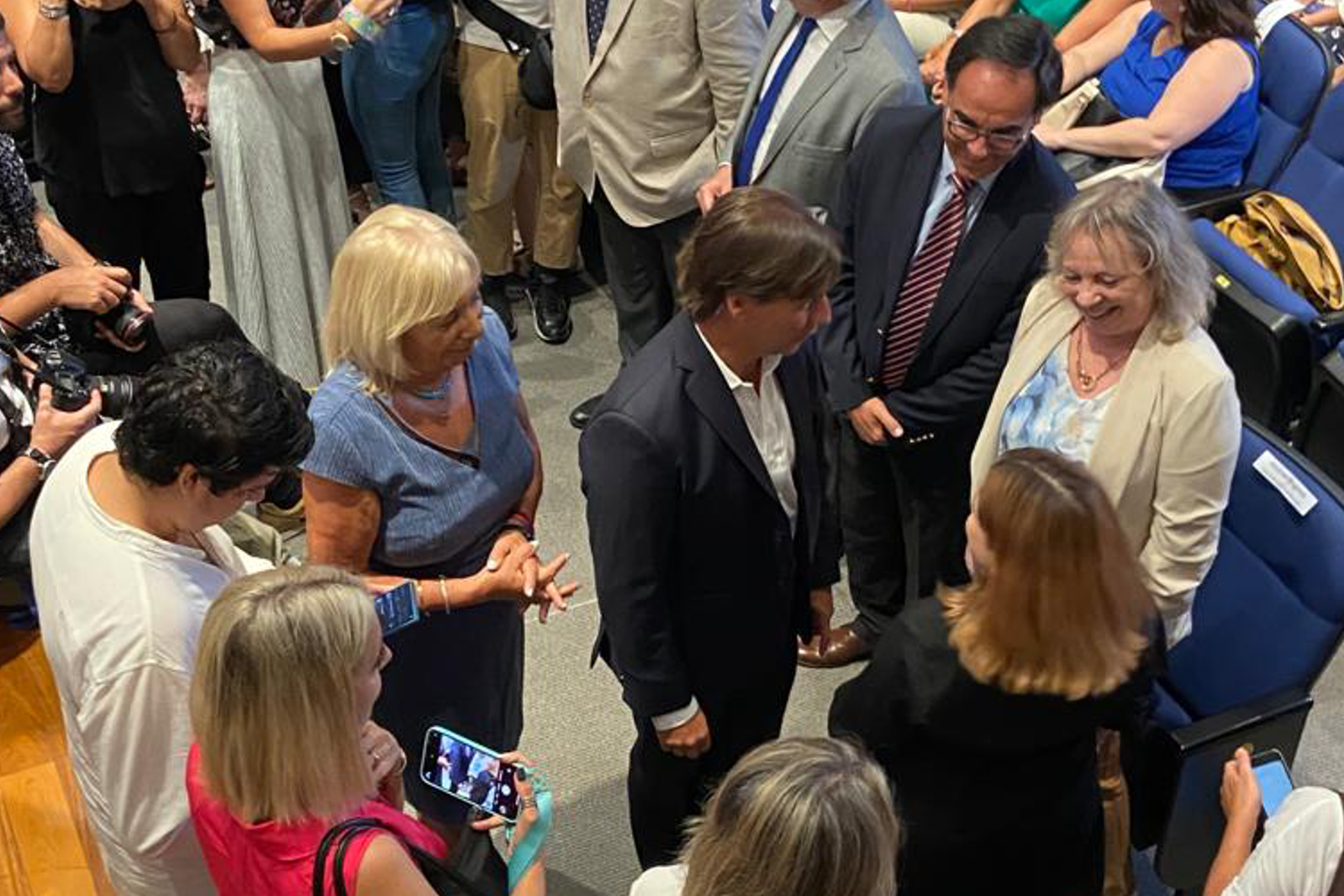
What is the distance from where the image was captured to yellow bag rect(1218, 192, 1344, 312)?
141 inches

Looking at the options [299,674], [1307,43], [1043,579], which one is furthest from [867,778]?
[1307,43]

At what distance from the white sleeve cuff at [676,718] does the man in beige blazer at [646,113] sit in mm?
1651

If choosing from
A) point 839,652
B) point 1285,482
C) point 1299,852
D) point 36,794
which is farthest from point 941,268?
point 36,794

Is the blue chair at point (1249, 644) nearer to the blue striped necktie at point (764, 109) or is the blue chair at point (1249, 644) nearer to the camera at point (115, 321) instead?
the blue striped necktie at point (764, 109)

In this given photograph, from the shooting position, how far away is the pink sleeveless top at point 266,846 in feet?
5.32

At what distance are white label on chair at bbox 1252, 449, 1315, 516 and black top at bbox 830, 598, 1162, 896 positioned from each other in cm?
55

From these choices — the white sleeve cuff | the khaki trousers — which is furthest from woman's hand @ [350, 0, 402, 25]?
the white sleeve cuff

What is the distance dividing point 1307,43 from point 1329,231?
53 centimetres

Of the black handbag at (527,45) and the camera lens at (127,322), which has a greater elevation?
the black handbag at (527,45)

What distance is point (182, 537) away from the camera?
196 centimetres

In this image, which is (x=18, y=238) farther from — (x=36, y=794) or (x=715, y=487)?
(x=715, y=487)

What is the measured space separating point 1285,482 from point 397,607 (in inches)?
64.1

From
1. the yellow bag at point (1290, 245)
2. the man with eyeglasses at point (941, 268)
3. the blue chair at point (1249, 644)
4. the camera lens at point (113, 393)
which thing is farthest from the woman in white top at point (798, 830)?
the yellow bag at point (1290, 245)

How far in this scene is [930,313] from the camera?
2.94 metres
